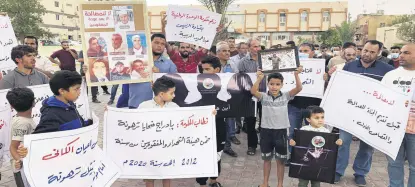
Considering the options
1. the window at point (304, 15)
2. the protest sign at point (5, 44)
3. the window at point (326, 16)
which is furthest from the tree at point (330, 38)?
the protest sign at point (5, 44)

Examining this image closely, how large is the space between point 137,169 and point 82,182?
861mm

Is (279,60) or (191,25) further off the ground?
(191,25)

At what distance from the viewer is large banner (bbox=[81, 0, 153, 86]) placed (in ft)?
13.5

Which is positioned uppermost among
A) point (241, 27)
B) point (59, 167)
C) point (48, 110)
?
point (241, 27)

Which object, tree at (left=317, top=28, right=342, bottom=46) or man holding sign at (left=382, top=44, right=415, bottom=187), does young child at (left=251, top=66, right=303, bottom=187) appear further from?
tree at (left=317, top=28, right=342, bottom=46)

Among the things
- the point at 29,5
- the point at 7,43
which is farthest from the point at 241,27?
the point at 7,43

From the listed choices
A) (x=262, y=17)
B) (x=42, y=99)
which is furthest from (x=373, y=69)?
(x=262, y=17)

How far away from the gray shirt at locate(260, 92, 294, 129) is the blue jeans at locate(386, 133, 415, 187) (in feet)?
4.44

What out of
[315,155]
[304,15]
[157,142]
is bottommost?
[315,155]

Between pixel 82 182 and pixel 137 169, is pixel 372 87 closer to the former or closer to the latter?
pixel 137 169

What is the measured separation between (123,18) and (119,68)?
657 millimetres

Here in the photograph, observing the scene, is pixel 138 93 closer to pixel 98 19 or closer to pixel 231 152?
pixel 98 19

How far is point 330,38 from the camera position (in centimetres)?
5194

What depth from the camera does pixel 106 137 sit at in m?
3.57
